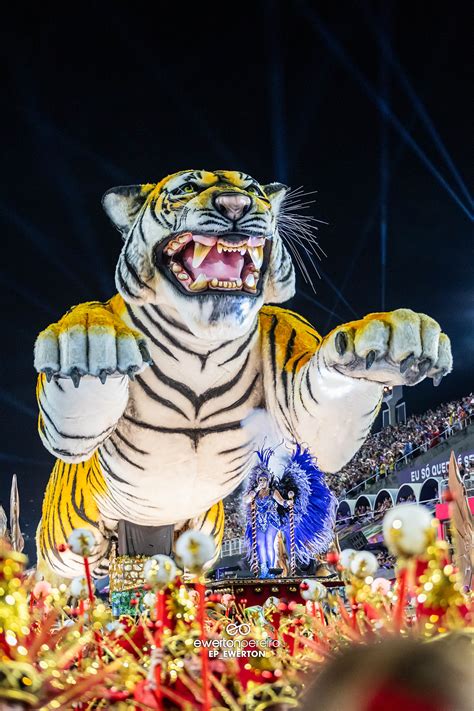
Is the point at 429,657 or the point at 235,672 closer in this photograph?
the point at 429,657

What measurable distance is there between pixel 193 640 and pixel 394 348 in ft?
2.86

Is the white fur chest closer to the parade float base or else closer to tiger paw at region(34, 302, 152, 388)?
tiger paw at region(34, 302, 152, 388)

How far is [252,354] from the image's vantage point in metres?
2.50

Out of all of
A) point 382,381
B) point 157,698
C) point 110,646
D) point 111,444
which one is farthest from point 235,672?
point 111,444

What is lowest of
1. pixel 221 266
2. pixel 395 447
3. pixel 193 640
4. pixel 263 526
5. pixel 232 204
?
pixel 193 640

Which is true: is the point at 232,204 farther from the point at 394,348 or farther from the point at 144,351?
the point at 394,348

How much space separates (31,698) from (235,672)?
0.86 m

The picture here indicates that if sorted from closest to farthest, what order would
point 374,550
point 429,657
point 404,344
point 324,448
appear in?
point 429,657
point 404,344
point 324,448
point 374,550

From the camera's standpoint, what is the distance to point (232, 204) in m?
2.00

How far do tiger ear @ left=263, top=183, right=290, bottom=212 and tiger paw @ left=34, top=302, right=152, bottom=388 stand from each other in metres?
0.69

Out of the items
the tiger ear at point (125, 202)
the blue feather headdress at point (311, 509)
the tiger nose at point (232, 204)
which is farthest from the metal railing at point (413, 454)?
the tiger nose at point (232, 204)

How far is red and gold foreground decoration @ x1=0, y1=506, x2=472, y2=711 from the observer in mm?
1065

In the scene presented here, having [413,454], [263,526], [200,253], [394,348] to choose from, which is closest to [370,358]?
[394,348]

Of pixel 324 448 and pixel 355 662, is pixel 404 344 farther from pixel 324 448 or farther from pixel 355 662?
pixel 355 662
